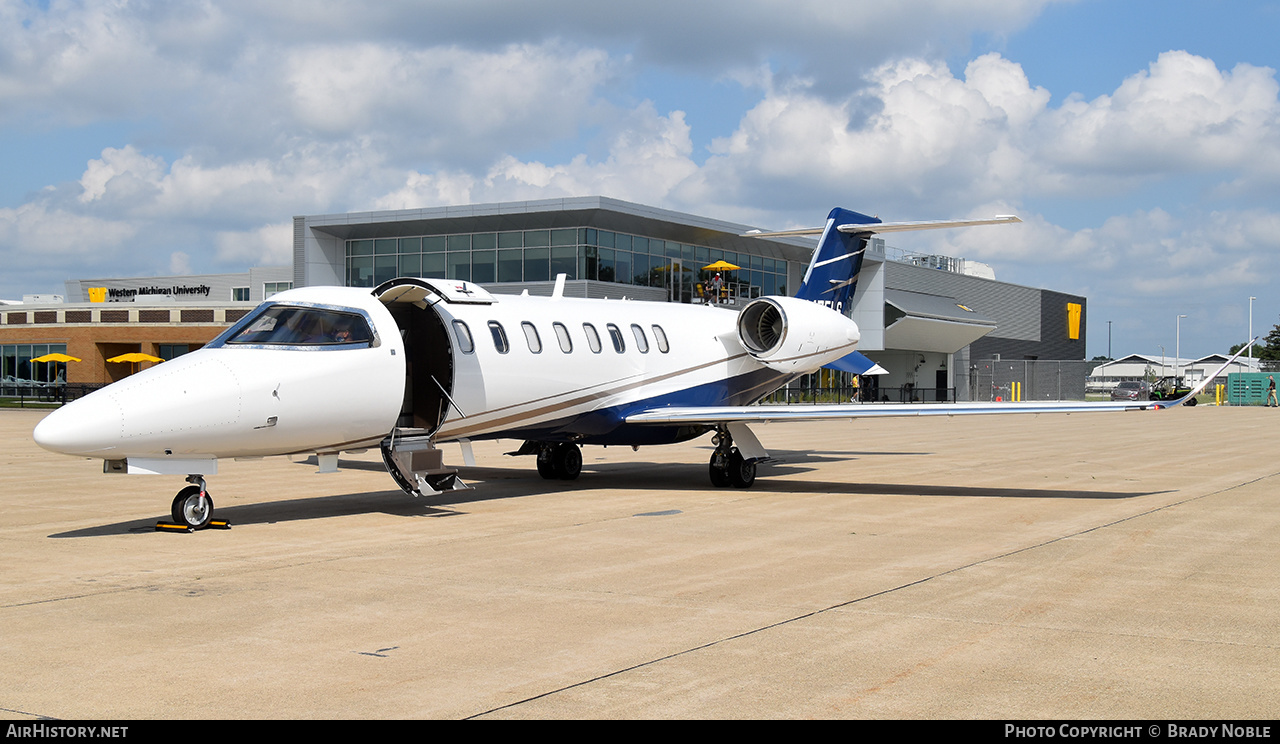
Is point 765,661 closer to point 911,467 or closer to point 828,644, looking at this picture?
point 828,644

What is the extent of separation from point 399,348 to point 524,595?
5.73 metres

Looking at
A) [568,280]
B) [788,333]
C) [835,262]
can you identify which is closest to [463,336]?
[788,333]

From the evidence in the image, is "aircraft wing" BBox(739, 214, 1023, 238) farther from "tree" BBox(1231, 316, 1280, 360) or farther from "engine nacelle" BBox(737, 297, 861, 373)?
"tree" BBox(1231, 316, 1280, 360)

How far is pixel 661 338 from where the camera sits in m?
18.3

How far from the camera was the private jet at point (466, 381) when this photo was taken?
446 inches

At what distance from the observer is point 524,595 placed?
27.3 feet

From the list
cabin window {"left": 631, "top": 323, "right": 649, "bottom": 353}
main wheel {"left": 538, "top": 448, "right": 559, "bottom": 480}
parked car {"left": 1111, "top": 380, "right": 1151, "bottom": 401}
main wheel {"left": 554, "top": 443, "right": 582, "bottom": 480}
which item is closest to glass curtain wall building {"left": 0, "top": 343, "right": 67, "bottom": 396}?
main wheel {"left": 538, "top": 448, "right": 559, "bottom": 480}

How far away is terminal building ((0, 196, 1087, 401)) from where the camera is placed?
49.0 meters

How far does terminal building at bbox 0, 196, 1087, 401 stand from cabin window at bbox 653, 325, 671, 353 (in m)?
19.2

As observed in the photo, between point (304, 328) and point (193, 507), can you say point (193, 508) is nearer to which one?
point (193, 507)

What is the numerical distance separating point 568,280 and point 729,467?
3162 centimetres

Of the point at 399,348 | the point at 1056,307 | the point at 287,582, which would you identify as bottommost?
the point at 287,582

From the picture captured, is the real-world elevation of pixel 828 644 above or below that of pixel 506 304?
below
